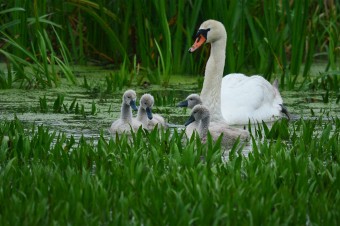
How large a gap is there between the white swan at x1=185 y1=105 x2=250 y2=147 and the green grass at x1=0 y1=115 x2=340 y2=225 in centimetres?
80

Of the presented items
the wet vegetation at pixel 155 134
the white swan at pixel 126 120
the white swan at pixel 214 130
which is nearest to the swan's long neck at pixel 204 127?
the white swan at pixel 214 130

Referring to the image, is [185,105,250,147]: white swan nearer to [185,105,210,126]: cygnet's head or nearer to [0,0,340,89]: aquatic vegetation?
[185,105,210,126]: cygnet's head

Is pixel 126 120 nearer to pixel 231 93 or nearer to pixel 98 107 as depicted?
pixel 98 107

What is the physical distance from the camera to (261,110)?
31.8ft

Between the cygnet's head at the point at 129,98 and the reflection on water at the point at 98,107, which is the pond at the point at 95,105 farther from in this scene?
the cygnet's head at the point at 129,98

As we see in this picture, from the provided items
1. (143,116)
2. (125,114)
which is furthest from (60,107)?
(125,114)

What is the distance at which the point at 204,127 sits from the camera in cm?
789

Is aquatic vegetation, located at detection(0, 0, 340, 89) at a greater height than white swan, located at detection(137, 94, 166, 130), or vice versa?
aquatic vegetation, located at detection(0, 0, 340, 89)

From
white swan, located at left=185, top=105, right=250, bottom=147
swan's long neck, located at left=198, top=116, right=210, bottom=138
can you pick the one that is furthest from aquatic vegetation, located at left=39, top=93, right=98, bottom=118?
swan's long neck, located at left=198, top=116, right=210, bottom=138

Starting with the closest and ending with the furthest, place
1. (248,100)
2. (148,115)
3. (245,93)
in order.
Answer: (148,115)
(248,100)
(245,93)

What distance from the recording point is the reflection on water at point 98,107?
8672mm

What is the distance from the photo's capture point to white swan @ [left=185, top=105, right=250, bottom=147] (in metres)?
7.81

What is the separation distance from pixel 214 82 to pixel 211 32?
571 mm

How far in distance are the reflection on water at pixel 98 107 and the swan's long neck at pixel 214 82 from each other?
0.28m
